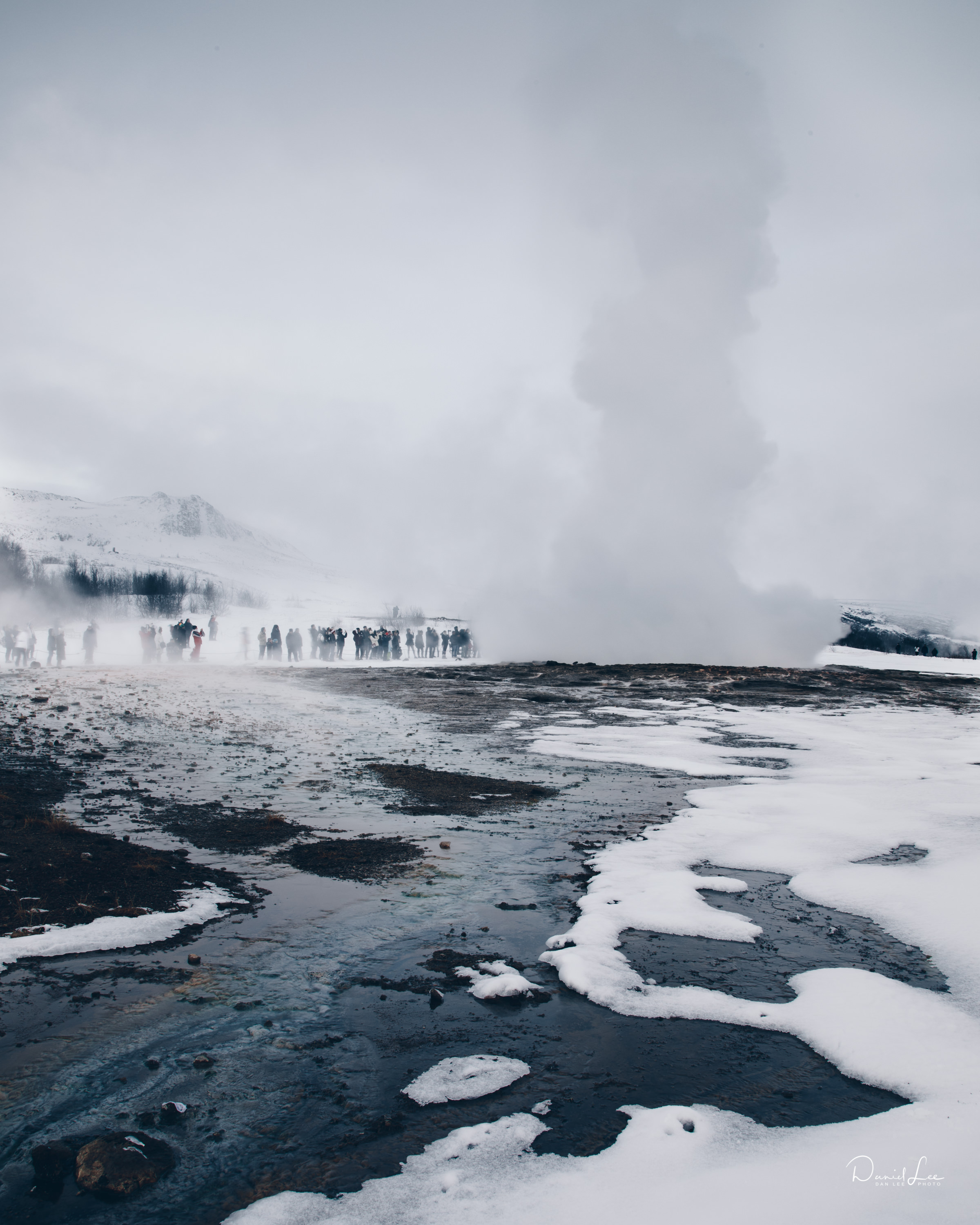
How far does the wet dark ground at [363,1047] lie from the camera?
286cm

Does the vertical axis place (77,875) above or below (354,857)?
above

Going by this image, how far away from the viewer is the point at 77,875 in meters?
5.84

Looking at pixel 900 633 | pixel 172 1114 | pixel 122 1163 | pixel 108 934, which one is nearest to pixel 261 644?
pixel 108 934

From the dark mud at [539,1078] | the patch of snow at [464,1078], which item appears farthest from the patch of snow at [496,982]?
the patch of snow at [464,1078]

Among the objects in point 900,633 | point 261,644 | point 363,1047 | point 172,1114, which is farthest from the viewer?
point 900,633

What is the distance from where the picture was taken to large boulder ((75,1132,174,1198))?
2639 mm

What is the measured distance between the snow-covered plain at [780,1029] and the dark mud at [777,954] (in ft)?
0.30

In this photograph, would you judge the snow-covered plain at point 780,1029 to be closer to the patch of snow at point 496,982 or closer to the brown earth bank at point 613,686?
the patch of snow at point 496,982

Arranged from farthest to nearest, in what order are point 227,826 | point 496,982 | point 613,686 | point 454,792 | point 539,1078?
point 613,686
point 454,792
point 227,826
point 496,982
point 539,1078

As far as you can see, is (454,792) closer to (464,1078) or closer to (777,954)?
(777,954)

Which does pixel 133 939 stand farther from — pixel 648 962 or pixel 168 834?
pixel 648 962

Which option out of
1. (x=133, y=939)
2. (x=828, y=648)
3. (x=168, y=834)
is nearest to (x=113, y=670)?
(x=168, y=834)

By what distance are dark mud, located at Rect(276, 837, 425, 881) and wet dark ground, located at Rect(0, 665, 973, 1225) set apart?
39cm

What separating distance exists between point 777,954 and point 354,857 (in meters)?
3.72
